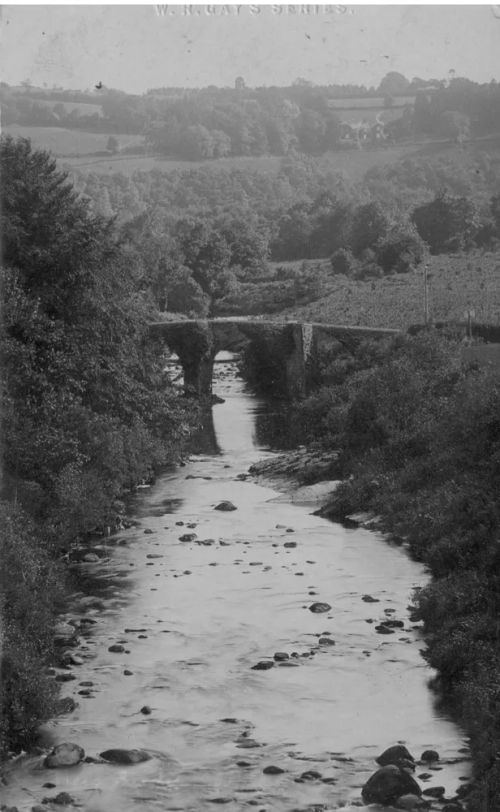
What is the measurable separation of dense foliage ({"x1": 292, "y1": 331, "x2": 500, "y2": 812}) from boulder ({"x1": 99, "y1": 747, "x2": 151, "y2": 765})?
7.20m

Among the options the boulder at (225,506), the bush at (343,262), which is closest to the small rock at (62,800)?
the boulder at (225,506)

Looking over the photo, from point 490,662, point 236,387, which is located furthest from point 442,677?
point 236,387

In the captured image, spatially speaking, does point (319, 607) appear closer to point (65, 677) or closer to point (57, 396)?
point (65, 677)

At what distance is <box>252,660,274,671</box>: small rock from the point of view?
32.0 m

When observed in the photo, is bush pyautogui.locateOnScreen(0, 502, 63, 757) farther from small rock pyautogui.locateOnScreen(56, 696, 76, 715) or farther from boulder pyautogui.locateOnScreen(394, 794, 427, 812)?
boulder pyautogui.locateOnScreen(394, 794, 427, 812)

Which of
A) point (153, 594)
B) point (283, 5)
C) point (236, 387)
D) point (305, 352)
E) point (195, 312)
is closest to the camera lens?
point (283, 5)

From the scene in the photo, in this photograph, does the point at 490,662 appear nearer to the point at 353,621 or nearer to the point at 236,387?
the point at 353,621

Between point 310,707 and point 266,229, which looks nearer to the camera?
point 310,707

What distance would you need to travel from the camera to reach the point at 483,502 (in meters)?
40.0

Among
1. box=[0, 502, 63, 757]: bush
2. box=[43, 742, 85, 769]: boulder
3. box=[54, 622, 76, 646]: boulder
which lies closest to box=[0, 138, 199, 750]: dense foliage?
box=[0, 502, 63, 757]: bush

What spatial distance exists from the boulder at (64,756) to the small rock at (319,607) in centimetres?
1159

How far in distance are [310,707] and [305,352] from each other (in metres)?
61.0

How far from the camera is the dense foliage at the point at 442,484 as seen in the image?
99.8 feet

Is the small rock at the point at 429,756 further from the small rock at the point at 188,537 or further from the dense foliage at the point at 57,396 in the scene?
the small rock at the point at 188,537
